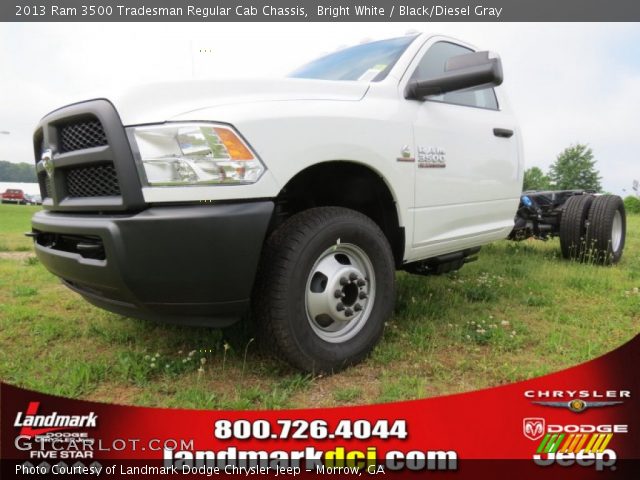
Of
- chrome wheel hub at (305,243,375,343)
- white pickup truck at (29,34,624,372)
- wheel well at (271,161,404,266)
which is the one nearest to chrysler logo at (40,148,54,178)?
white pickup truck at (29,34,624,372)

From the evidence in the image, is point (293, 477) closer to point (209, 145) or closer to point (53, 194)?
point (209, 145)

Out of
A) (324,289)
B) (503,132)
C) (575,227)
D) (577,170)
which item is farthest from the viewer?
(577,170)

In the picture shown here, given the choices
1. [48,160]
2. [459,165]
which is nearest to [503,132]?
[459,165]

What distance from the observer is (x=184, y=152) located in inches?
72.9

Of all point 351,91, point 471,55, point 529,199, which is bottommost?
point 529,199

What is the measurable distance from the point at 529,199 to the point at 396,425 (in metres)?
4.78

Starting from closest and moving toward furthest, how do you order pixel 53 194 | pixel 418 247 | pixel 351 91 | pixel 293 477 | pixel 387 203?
pixel 293 477
pixel 53 194
pixel 351 91
pixel 387 203
pixel 418 247

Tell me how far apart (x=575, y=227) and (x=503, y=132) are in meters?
2.51

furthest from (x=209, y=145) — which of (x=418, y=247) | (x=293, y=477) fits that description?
(x=418, y=247)

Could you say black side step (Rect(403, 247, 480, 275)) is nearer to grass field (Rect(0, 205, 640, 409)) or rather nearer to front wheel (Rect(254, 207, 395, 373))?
grass field (Rect(0, 205, 640, 409))

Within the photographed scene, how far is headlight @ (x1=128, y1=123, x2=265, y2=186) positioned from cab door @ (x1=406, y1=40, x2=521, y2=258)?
1.31m

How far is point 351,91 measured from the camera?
243 centimetres

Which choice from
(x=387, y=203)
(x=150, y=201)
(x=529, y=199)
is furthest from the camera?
(x=529, y=199)

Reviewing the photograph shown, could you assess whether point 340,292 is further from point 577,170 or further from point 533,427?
point 577,170
